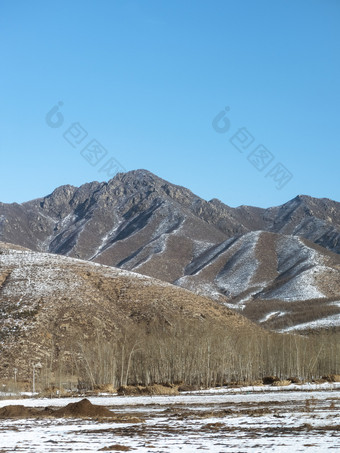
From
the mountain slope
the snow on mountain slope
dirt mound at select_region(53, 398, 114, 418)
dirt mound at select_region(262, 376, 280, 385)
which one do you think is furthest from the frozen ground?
the snow on mountain slope

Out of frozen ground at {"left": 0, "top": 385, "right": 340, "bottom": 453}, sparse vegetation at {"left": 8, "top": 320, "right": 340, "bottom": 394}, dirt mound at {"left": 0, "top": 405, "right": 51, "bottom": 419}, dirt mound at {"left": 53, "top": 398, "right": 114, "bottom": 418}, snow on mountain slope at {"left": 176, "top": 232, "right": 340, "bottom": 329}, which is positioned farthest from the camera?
snow on mountain slope at {"left": 176, "top": 232, "right": 340, "bottom": 329}

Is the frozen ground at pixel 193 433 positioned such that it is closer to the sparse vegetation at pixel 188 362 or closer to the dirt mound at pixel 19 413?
the dirt mound at pixel 19 413

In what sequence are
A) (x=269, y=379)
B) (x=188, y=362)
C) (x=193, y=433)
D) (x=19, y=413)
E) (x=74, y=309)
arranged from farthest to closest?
(x=74, y=309)
(x=269, y=379)
(x=188, y=362)
(x=19, y=413)
(x=193, y=433)

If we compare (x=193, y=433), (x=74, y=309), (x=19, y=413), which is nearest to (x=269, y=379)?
(x=74, y=309)

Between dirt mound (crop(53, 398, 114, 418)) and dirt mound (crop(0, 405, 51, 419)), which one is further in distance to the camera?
dirt mound (crop(0, 405, 51, 419))

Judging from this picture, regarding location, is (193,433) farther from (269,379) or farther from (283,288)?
(283,288)

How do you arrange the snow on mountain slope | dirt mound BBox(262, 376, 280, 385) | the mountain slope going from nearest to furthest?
dirt mound BBox(262, 376, 280, 385)
the mountain slope
the snow on mountain slope

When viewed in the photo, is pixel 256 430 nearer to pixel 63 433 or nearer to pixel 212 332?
pixel 63 433

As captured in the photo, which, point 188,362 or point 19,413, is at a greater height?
point 188,362

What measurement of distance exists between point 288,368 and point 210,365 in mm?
8919

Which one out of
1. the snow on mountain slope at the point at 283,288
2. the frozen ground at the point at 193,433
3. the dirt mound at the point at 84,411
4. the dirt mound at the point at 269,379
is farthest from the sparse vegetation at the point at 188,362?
the snow on mountain slope at the point at 283,288

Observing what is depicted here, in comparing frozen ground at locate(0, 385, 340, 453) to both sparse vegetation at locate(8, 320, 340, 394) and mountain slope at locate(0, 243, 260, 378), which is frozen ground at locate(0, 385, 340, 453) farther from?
mountain slope at locate(0, 243, 260, 378)

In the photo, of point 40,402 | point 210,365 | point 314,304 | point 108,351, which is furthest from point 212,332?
point 314,304

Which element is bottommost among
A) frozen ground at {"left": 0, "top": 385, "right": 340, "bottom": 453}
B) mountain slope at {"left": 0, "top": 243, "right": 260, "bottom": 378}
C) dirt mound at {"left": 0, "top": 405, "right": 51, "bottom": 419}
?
dirt mound at {"left": 0, "top": 405, "right": 51, "bottom": 419}
